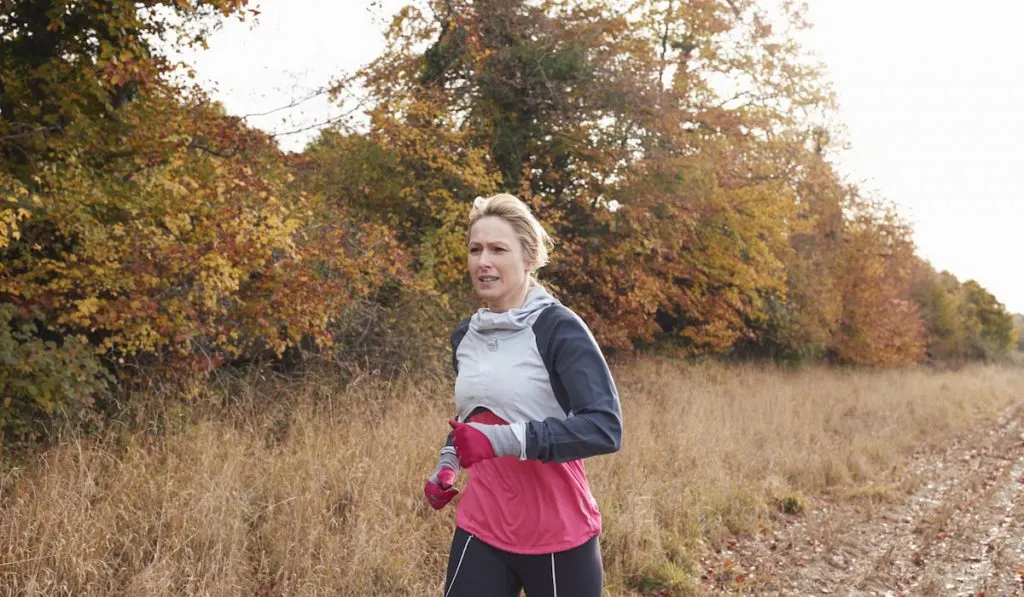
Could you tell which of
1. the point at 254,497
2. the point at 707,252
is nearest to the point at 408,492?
the point at 254,497

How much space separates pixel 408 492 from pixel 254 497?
102cm

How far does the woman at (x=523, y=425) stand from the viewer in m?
2.23

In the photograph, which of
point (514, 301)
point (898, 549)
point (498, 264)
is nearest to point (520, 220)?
point (498, 264)

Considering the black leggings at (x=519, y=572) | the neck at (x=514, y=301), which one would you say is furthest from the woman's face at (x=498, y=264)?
the black leggings at (x=519, y=572)

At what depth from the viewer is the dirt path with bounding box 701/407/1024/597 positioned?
5.42 meters

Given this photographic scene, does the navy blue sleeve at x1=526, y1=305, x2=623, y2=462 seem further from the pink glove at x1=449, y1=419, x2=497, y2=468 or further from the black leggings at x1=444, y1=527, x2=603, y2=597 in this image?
the black leggings at x1=444, y1=527, x2=603, y2=597

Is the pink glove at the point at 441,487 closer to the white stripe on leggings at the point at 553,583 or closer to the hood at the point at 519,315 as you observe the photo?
the white stripe on leggings at the point at 553,583

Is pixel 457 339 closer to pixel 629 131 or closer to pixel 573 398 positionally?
pixel 573 398

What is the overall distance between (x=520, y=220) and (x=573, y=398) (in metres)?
0.66

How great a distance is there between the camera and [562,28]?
468 inches

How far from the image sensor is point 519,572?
241 centimetres

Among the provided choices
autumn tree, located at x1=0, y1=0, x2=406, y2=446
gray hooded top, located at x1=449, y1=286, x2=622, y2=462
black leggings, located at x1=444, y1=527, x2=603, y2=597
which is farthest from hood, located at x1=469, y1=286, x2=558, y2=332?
autumn tree, located at x1=0, y1=0, x2=406, y2=446

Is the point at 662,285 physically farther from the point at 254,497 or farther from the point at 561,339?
the point at 561,339

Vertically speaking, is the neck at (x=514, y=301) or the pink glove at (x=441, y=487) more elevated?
the neck at (x=514, y=301)
